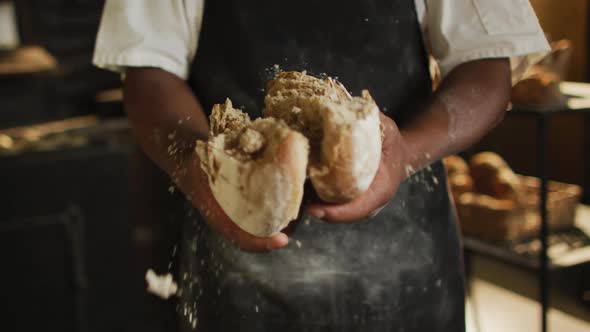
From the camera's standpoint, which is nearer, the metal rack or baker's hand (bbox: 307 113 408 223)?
baker's hand (bbox: 307 113 408 223)

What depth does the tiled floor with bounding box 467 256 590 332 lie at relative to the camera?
2.05 meters

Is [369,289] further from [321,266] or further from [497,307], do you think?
[497,307]

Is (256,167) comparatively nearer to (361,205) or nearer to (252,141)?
(252,141)

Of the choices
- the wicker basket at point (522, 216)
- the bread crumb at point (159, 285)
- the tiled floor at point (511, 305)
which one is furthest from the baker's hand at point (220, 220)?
the tiled floor at point (511, 305)

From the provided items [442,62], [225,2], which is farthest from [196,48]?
[442,62]

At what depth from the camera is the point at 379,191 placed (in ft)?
1.98

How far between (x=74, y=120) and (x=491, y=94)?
125 inches

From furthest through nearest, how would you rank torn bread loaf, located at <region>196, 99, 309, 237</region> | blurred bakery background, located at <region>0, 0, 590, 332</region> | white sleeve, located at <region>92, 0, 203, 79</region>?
blurred bakery background, located at <region>0, 0, 590, 332</region> < white sleeve, located at <region>92, 0, 203, 79</region> < torn bread loaf, located at <region>196, 99, 309, 237</region>

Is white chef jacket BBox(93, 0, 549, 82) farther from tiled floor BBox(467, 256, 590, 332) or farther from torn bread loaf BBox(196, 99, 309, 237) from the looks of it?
tiled floor BBox(467, 256, 590, 332)

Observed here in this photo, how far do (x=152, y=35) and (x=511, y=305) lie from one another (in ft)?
6.00

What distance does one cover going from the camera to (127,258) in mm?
2346

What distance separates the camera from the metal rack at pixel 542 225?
153 centimetres

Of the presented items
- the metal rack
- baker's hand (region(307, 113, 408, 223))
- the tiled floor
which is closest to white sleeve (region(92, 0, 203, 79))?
baker's hand (region(307, 113, 408, 223))

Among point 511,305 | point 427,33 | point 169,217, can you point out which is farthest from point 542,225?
point 169,217
